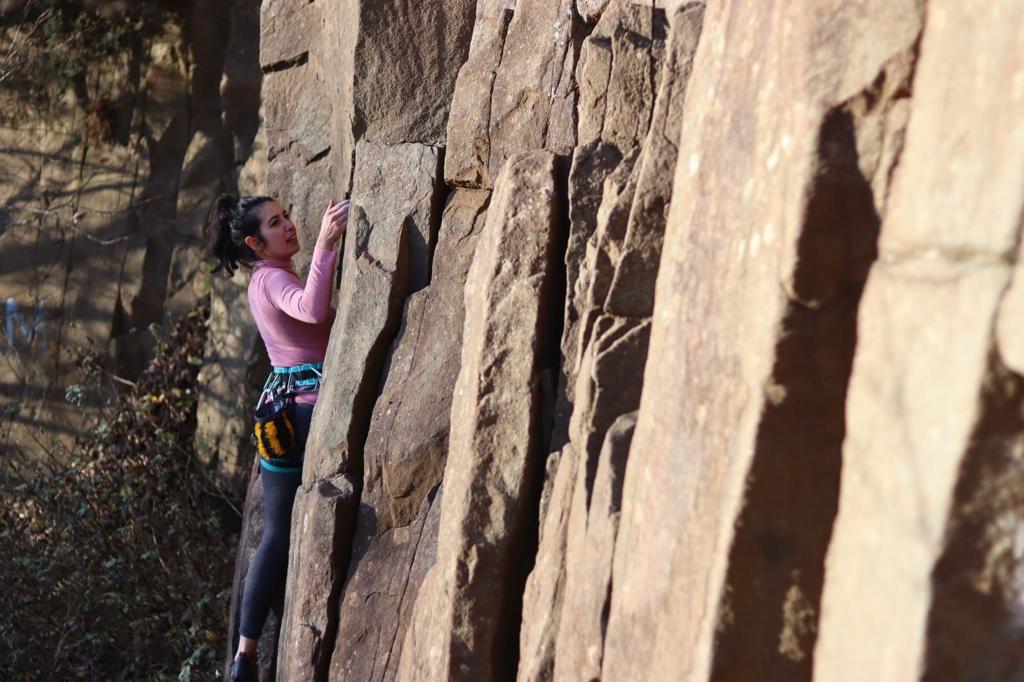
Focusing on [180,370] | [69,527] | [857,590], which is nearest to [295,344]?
[69,527]

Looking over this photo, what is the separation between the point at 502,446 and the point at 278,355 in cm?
195

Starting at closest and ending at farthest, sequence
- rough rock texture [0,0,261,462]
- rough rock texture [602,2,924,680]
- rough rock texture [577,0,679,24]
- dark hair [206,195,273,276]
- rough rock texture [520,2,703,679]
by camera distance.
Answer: rough rock texture [602,2,924,680] → rough rock texture [520,2,703,679] → rough rock texture [577,0,679,24] → dark hair [206,195,273,276] → rough rock texture [0,0,261,462]

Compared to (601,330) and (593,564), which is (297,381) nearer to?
(601,330)

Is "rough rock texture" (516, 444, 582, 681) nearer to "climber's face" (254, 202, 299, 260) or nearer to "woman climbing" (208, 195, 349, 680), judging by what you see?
"woman climbing" (208, 195, 349, 680)

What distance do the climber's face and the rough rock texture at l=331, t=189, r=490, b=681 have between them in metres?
0.76

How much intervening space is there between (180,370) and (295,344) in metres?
4.21

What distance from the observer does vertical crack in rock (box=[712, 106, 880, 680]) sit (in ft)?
6.88

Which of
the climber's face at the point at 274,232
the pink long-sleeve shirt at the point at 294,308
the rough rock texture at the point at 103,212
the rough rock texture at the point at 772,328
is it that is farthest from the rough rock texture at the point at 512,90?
the rough rock texture at the point at 103,212

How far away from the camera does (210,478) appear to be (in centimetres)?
816

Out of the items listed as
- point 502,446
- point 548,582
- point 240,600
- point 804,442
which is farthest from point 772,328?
point 240,600

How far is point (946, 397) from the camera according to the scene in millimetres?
1745

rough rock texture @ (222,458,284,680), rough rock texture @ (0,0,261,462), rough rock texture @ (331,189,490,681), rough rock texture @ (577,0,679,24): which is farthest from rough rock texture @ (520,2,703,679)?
rough rock texture @ (0,0,261,462)

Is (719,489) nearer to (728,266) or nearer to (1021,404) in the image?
(728,266)

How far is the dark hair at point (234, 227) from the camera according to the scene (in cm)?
506
